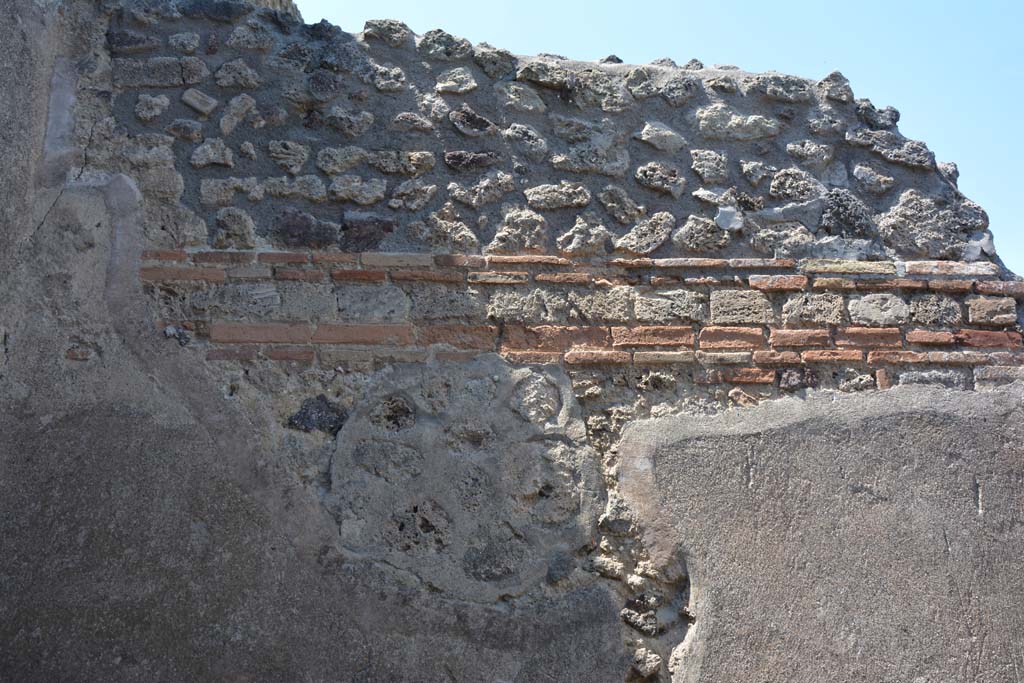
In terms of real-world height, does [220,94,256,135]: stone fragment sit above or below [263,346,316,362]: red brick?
above

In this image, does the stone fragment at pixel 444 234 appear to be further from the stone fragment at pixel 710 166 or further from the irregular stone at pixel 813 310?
the irregular stone at pixel 813 310

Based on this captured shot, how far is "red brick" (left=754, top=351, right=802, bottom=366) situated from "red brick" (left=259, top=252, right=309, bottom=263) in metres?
1.49

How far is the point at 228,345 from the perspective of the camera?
2910 mm

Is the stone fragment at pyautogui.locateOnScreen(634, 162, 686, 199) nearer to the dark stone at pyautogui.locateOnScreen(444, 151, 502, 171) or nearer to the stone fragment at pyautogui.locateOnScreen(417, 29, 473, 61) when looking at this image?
the dark stone at pyautogui.locateOnScreen(444, 151, 502, 171)

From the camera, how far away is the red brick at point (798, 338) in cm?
312

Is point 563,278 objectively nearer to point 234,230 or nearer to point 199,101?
point 234,230

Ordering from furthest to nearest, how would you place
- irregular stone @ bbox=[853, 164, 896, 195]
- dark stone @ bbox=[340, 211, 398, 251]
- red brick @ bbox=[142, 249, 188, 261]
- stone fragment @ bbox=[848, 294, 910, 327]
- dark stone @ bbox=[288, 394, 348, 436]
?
1. irregular stone @ bbox=[853, 164, 896, 195]
2. stone fragment @ bbox=[848, 294, 910, 327]
3. dark stone @ bbox=[340, 211, 398, 251]
4. red brick @ bbox=[142, 249, 188, 261]
5. dark stone @ bbox=[288, 394, 348, 436]

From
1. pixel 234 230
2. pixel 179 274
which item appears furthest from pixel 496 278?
pixel 179 274

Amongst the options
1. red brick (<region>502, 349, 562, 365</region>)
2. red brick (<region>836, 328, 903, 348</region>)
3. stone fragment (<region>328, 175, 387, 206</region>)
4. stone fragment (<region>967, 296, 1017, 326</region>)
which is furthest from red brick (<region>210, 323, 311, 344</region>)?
stone fragment (<region>967, 296, 1017, 326</region>)

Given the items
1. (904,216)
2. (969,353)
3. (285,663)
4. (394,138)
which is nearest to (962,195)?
(904,216)

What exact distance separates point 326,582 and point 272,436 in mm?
462

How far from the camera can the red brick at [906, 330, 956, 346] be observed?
3162 mm

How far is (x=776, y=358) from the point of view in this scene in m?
3.10

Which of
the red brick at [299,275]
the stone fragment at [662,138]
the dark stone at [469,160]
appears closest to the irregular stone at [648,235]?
the stone fragment at [662,138]
